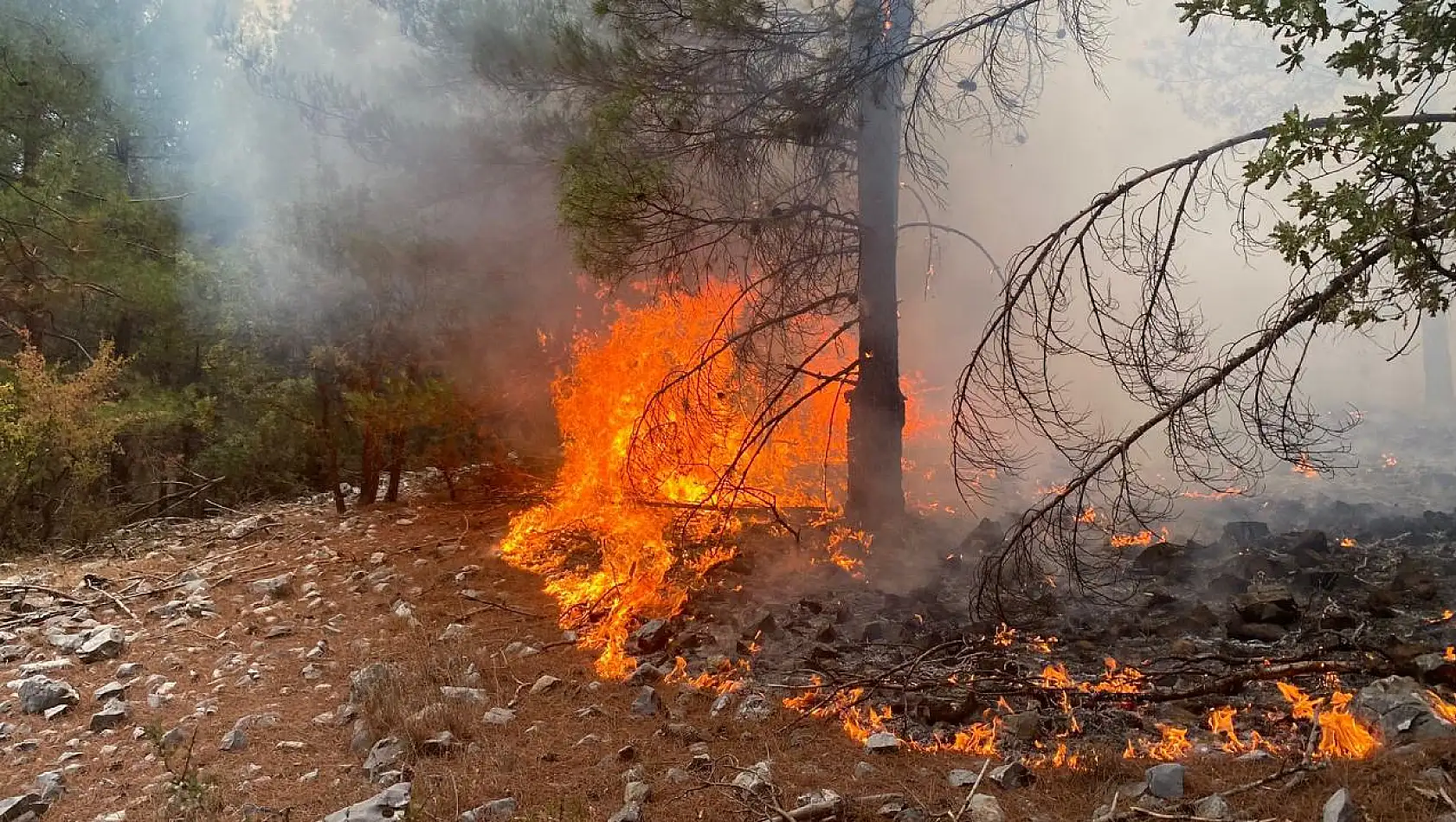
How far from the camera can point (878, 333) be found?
6.99 m

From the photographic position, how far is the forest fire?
6.04m

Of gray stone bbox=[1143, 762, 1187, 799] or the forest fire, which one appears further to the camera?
the forest fire

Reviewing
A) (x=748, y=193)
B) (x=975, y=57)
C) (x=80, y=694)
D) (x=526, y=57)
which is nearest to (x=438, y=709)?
(x=80, y=694)

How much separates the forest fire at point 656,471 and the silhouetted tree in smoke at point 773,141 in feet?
0.89

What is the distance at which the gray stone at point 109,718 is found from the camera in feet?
14.4

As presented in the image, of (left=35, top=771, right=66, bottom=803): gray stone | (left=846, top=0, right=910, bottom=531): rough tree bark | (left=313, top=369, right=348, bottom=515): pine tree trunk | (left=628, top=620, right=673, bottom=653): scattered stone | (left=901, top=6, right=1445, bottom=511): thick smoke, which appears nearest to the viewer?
(left=35, top=771, right=66, bottom=803): gray stone

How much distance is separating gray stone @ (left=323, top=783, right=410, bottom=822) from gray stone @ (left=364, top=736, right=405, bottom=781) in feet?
0.91

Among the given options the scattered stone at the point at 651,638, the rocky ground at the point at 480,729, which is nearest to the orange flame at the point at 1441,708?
the rocky ground at the point at 480,729

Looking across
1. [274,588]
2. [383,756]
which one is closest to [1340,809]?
[383,756]

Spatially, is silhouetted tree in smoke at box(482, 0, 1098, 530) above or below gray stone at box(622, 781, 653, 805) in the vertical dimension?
above

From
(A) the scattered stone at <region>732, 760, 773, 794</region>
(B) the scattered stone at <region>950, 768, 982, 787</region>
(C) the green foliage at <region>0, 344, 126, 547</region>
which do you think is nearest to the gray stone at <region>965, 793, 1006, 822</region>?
(B) the scattered stone at <region>950, 768, 982, 787</region>

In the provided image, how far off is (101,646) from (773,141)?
6.16 m

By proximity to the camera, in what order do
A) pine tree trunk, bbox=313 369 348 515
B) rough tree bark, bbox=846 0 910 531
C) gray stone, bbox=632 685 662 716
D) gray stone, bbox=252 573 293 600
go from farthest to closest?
pine tree trunk, bbox=313 369 348 515, rough tree bark, bbox=846 0 910 531, gray stone, bbox=252 573 293 600, gray stone, bbox=632 685 662 716

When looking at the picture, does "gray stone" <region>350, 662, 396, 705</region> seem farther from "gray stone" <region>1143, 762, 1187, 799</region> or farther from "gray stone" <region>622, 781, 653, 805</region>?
"gray stone" <region>1143, 762, 1187, 799</region>
